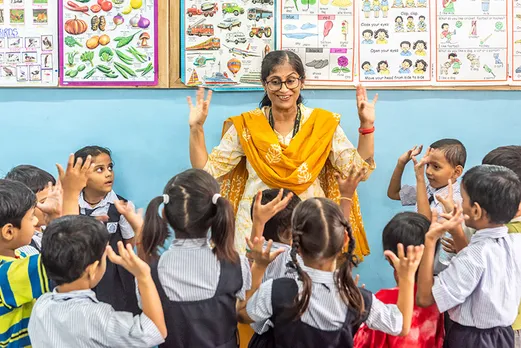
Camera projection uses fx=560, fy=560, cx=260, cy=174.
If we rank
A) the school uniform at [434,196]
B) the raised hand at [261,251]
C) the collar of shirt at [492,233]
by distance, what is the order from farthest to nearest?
the school uniform at [434,196]
the collar of shirt at [492,233]
the raised hand at [261,251]

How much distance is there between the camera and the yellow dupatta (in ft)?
7.47

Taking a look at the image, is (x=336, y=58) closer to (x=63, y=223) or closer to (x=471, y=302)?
(x=471, y=302)

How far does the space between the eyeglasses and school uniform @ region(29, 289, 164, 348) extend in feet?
3.95

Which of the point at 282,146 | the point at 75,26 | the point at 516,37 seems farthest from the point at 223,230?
the point at 516,37

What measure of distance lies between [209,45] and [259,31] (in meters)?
0.25

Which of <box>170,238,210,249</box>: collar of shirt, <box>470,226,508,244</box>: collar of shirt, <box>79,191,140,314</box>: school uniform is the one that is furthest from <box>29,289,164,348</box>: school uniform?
<box>79,191,140,314</box>: school uniform

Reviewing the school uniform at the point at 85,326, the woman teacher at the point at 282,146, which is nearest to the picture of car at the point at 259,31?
the woman teacher at the point at 282,146

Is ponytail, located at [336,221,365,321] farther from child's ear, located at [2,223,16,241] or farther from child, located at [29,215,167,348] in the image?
child's ear, located at [2,223,16,241]

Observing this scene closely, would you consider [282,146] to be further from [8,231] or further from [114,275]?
[8,231]

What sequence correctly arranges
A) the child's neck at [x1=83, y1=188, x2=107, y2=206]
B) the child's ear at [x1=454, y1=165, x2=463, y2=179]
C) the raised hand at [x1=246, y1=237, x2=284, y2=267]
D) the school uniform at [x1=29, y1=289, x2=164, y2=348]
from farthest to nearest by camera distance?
the child's neck at [x1=83, y1=188, x2=107, y2=206], the child's ear at [x1=454, y1=165, x2=463, y2=179], the raised hand at [x1=246, y1=237, x2=284, y2=267], the school uniform at [x1=29, y1=289, x2=164, y2=348]

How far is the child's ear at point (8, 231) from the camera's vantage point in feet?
5.18

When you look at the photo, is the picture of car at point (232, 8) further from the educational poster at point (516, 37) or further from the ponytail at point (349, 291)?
the ponytail at point (349, 291)

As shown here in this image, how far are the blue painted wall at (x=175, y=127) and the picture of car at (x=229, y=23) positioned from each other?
33 cm

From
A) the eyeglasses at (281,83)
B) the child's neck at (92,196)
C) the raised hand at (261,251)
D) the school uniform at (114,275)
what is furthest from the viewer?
the child's neck at (92,196)
